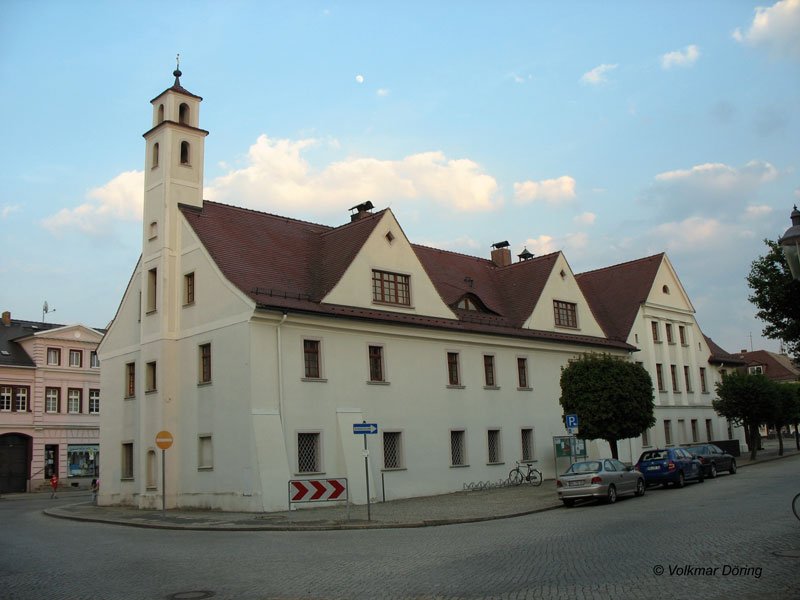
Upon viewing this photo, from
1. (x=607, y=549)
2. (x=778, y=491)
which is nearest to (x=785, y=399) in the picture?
(x=778, y=491)

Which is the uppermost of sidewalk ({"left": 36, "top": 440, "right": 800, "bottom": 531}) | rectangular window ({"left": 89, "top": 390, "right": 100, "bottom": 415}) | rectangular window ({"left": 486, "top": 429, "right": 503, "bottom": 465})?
rectangular window ({"left": 89, "top": 390, "right": 100, "bottom": 415})

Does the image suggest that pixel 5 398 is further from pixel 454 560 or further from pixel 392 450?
pixel 454 560

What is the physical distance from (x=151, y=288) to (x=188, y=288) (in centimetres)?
208

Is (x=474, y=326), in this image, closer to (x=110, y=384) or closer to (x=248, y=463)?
(x=248, y=463)

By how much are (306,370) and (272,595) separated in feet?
61.0

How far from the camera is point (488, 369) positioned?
120ft

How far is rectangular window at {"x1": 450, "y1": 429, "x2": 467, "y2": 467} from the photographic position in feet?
111

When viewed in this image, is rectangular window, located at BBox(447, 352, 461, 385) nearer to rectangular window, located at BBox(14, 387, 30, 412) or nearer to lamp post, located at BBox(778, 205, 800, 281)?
lamp post, located at BBox(778, 205, 800, 281)

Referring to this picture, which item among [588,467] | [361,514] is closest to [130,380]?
[361,514]

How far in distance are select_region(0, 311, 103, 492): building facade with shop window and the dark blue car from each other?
37.3m

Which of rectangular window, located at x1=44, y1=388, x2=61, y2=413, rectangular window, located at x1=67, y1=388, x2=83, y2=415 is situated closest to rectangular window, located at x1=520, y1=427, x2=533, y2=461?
rectangular window, located at x1=67, y1=388, x2=83, y2=415

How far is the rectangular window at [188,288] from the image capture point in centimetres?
3167

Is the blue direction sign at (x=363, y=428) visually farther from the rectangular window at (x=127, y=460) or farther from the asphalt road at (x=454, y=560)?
the rectangular window at (x=127, y=460)

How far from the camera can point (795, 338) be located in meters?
31.8
